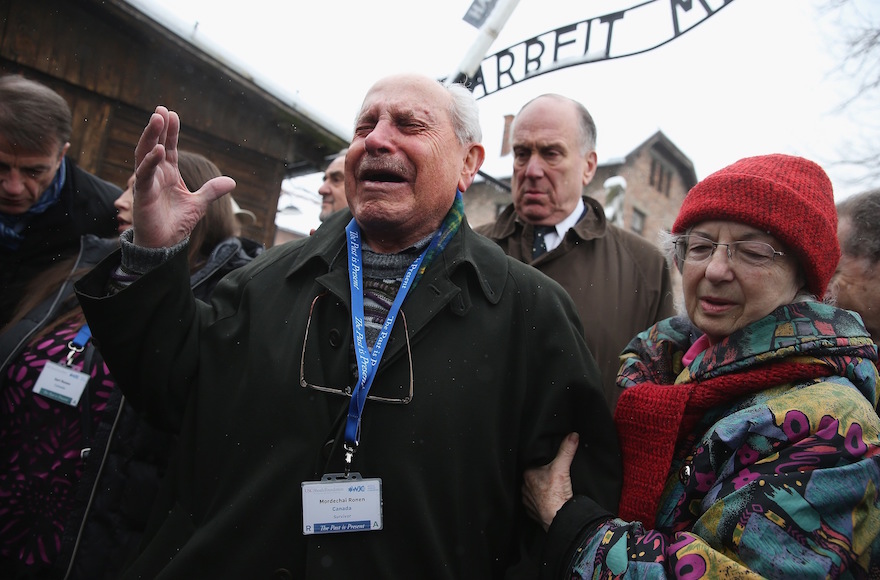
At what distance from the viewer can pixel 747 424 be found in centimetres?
146

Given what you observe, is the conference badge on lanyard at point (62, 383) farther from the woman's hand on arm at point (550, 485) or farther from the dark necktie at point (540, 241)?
the dark necktie at point (540, 241)

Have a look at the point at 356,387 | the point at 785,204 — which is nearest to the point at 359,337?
the point at 356,387

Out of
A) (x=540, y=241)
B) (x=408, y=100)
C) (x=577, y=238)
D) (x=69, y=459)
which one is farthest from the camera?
(x=540, y=241)

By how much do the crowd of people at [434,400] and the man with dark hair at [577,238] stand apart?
81cm

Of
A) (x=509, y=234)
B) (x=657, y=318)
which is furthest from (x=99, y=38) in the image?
(x=657, y=318)

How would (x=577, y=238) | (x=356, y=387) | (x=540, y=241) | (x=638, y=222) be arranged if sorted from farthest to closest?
1. (x=638, y=222)
2. (x=540, y=241)
3. (x=577, y=238)
4. (x=356, y=387)

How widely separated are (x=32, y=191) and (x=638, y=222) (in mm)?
24465

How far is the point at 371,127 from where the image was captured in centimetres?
222

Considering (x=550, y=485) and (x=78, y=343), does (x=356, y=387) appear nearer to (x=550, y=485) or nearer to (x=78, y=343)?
(x=550, y=485)

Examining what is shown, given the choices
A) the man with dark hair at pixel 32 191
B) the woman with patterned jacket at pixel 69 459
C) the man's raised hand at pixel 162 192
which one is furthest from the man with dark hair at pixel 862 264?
the man with dark hair at pixel 32 191

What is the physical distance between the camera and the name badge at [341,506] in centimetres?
168

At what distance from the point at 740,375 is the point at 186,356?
66.4 inches

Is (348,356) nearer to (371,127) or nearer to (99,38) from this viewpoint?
(371,127)

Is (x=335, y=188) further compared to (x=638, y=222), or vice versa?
(x=638, y=222)
